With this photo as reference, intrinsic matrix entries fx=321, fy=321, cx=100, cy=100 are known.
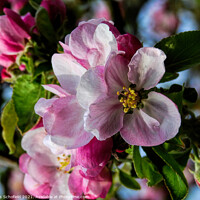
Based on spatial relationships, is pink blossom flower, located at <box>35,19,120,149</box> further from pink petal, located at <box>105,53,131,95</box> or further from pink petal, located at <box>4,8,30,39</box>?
pink petal, located at <box>4,8,30,39</box>

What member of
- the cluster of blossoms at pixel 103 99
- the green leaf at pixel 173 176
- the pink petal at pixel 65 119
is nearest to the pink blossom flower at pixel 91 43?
the cluster of blossoms at pixel 103 99

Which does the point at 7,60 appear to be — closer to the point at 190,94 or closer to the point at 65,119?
the point at 65,119

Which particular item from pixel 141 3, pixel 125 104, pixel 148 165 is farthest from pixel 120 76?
pixel 141 3

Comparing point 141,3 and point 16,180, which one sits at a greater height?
point 141,3

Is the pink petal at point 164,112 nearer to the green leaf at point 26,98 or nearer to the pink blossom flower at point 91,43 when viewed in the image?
the pink blossom flower at point 91,43

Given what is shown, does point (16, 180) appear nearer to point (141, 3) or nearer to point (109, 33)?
point (141, 3)
